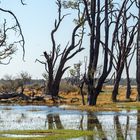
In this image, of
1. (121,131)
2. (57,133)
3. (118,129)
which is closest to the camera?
(57,133)

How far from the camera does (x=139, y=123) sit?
24000mm

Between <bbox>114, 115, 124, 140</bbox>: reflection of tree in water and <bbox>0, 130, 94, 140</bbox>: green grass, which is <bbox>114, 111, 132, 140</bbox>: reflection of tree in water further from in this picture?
<bbox>0, 130, 94, 140</bbox>: green grass

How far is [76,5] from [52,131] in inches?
1469

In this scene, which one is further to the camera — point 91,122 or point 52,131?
point 91,122

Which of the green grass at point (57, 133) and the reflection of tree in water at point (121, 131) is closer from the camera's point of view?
the reflection of tree in water at point (121, 131)

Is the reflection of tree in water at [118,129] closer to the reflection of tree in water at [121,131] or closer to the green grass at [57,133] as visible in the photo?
the reflection of tree in water at [121,131]

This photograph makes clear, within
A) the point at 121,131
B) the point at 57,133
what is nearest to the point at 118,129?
the point at 121,131

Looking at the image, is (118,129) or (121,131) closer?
(121,131)

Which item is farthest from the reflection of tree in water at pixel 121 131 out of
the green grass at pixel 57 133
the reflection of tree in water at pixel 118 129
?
the green grass at pixel 57 133

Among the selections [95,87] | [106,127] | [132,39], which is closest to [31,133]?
[106,127]

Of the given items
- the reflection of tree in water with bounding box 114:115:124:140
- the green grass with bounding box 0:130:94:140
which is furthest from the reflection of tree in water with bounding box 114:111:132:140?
the green grass with bounding box 0:130:94:140

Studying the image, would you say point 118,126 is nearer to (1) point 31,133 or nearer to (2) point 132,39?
(1) point 31,133

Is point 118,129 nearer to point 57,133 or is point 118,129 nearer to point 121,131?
point 121,131

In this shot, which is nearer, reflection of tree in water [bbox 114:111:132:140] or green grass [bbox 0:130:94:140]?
reflection of tree in water [bbox 114:111:132:140]
